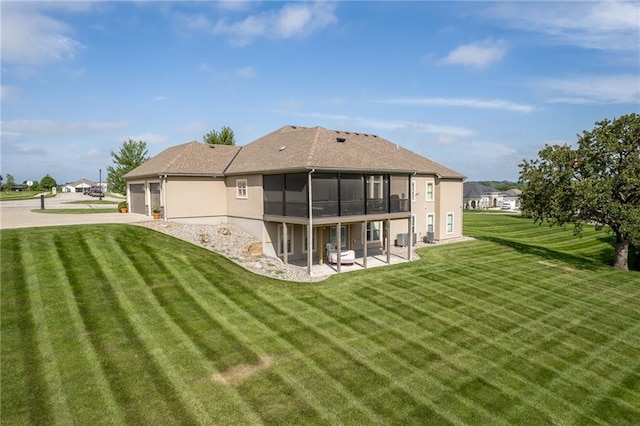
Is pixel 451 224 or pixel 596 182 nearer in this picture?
pixel 596 182

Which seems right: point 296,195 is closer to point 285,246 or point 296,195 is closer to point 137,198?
point 285,246

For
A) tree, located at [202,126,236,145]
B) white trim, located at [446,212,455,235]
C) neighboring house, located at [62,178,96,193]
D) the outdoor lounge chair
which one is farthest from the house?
neighboring house, located at [62,178,96,193]

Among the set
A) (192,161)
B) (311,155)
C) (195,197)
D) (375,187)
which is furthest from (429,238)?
(192,161)

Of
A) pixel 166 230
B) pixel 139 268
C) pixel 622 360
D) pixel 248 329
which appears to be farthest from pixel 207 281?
pixel 622 360

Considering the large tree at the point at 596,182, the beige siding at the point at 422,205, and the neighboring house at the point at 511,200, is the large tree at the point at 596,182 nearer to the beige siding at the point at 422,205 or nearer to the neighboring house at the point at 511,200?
the beige siding at the point at 422,205

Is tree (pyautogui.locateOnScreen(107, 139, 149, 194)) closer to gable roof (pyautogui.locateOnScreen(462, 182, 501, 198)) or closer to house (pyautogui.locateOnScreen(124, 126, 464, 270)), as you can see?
house (pyautogui.locateOnScreen(124, 126, 464, 270))

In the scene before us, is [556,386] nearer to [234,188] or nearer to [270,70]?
[234,188]
